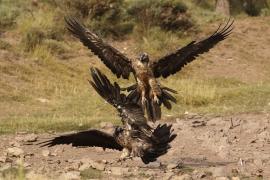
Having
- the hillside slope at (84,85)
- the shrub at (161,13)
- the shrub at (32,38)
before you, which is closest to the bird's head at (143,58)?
the hillside slope at (84,85)

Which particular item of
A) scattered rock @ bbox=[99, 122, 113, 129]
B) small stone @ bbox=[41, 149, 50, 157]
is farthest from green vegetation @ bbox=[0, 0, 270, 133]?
small stone @ bbox=[41, 149, 50, 157]

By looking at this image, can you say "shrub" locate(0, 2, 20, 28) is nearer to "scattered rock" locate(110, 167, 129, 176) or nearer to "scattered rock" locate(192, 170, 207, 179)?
"scattered rock" locate(110, 167, 129, 176)

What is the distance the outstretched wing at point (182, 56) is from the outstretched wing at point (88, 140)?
5.25ft

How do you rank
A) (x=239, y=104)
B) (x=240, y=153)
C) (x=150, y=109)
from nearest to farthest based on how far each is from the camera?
(x=150, y=109) → (x=240, y=153) → (x=239, y=104)

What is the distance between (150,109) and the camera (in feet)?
33.7

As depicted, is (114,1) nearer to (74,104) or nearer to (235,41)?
(235,41)

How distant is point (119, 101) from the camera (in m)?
9.27

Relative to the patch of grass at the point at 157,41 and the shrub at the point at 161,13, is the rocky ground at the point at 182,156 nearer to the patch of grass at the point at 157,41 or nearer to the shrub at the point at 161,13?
the patch of grass at the point at 157,41

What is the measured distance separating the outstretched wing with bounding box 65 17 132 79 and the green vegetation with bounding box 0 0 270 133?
8.01 feet

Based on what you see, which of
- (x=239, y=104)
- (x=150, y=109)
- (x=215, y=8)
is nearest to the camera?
(x=150, y=109)

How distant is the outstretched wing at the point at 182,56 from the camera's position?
35.4 feet

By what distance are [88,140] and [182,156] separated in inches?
92.4

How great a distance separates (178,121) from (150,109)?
2.99m

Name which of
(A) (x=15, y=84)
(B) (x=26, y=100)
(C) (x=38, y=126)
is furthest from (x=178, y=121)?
(A) (x=15, y=84)
